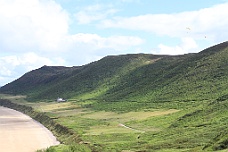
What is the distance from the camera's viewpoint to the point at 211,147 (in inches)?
2259

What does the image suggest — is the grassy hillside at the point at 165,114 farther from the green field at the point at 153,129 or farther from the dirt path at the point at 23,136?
the dirt path at the point at 23,136

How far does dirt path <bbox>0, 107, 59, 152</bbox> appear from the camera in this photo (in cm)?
9361

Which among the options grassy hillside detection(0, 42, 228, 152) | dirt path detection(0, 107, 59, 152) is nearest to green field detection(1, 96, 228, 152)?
grassy hillside detection(0, 42, 228, 152)

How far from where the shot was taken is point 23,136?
111188mm

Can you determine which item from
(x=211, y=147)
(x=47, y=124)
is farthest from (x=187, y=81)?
(x=211, y=147)

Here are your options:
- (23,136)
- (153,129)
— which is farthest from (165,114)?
(23,136)

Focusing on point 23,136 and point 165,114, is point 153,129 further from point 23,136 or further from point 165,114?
point 23,136

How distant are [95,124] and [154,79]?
83407 mm

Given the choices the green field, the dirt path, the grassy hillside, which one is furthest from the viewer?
the dirt path

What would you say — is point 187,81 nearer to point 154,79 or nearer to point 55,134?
point 154,79

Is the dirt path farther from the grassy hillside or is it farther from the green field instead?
the green field

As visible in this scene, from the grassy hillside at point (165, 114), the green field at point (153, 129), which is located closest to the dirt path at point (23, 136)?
the grassy hillside at point (165, 114)

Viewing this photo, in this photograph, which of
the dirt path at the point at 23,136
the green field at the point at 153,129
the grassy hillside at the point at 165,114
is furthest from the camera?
the dirt path at the point at 23,136

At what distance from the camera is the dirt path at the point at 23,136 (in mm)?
93606
